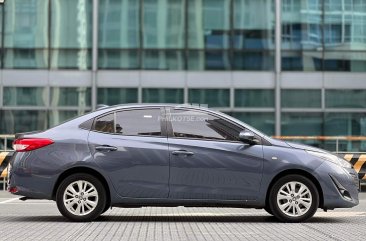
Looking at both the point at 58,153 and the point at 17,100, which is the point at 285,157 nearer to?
the point at 58,153

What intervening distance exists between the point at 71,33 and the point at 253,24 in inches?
265

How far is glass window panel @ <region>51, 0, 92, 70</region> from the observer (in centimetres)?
2548

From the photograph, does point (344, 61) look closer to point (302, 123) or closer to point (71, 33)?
point (302, 123)

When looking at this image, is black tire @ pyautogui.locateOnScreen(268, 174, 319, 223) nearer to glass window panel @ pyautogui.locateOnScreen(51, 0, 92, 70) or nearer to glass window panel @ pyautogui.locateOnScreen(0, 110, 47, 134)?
glass window panel @ pyautogui.locateOnScreen(51, 0, 92, 70)

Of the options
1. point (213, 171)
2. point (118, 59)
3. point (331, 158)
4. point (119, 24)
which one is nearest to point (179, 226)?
point (213, 171)

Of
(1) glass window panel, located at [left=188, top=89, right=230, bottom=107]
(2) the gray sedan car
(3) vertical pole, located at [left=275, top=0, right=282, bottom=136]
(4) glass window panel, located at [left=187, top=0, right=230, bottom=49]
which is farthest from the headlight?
(4) glass window panel, located at [left=187, top=0, right=230, bottom=49]

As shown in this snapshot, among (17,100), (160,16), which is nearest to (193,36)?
(160,16)

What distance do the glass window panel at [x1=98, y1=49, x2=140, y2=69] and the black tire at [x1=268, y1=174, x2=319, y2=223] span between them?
16911mm

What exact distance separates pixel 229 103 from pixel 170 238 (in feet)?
60.3

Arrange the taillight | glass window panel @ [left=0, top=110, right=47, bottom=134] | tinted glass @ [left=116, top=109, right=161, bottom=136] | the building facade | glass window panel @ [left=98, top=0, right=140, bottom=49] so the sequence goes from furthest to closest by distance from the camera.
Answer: glass window panel @ [left=98, top=0, right=140, bottom=49], the building facade, glass window panel @ [left=0, top=110, right=47, bottom=134], tinted glass @ [left=116, top=109, right=161, bottom=136], the taillight

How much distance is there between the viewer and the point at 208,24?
1017 inches

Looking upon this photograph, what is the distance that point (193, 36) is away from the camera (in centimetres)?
2572

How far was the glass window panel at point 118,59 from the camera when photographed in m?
25.5

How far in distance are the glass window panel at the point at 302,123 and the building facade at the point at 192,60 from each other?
37 millimetres
